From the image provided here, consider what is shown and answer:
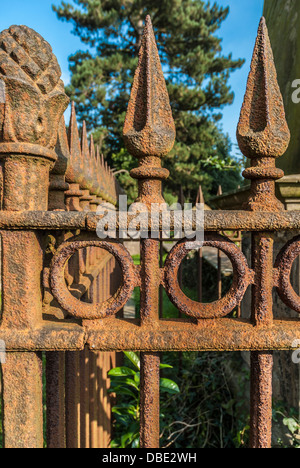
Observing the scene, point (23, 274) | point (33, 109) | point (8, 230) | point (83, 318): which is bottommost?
point (83, 318)

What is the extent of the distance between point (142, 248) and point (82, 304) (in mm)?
250

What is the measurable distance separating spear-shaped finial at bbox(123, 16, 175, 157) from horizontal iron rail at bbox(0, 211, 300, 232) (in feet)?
0.74

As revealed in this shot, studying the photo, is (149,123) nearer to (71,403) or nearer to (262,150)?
(262,150)

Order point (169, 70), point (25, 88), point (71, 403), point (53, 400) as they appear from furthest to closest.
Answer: point (169, 70)
point (71, 403)
point (53, 400)
point (25, 88)

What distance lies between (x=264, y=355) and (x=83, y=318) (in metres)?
0.57

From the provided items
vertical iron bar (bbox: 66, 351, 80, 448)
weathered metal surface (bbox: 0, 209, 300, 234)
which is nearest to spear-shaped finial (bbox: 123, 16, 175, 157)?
weathered metal surface (bbox: 0, 209, 300, 234)

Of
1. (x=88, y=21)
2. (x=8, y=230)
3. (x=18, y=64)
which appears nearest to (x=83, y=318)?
(x=8, y=230)

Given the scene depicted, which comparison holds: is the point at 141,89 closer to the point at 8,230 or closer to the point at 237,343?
the point at 8,230

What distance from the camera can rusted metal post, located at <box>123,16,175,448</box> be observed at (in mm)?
916

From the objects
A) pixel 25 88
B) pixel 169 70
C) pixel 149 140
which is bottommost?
pixel 149 140

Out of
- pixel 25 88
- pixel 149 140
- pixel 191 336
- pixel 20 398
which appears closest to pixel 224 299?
pixel 191 336

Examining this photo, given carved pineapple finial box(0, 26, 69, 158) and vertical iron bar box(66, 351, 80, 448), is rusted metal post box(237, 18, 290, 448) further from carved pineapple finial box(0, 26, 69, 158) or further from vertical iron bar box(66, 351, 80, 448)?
vertical iron bar box(66, 351, 80, 448)

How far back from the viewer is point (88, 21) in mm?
14531

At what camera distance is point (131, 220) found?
90 cm
